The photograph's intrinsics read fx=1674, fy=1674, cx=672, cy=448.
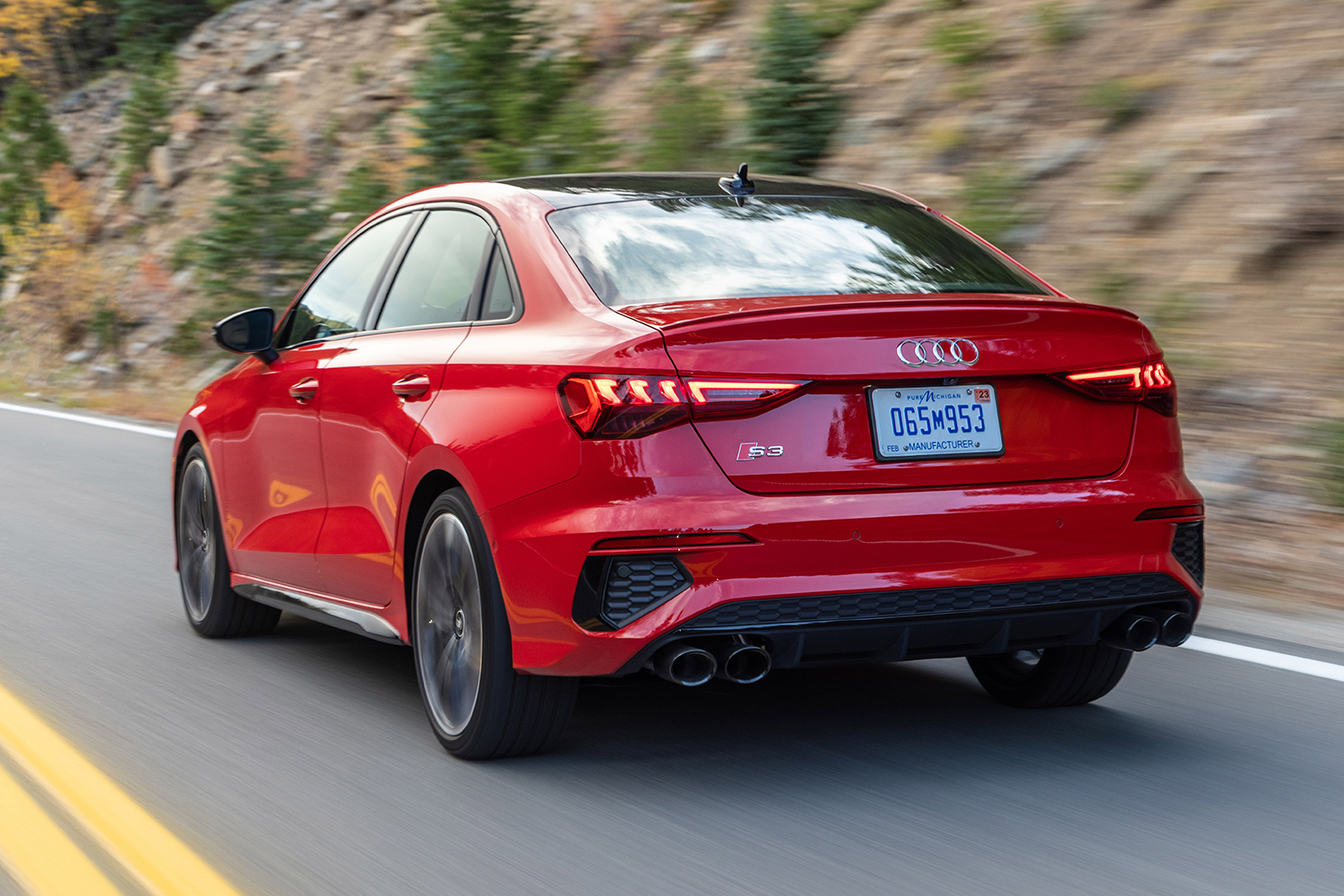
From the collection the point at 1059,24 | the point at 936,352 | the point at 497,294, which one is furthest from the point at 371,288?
the point at 1059,24

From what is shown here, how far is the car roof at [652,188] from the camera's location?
16.0 ft

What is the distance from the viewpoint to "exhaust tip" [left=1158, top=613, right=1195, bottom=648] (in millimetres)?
4316

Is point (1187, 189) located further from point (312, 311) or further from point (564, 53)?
point (564, 53)

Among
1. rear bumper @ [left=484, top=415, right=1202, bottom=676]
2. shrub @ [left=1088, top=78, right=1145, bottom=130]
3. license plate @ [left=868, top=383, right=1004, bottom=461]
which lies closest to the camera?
rear bumper @ [left=484, top=415, right=1202, bottom=676]

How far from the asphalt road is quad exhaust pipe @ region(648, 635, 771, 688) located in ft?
1.10

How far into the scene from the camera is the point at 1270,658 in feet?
18.1

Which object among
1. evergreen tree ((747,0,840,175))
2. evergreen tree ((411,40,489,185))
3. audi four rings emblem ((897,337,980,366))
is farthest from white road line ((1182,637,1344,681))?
evergreen tree ((411,40,489,185))

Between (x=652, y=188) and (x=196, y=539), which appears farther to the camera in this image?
(x=196, y=539)

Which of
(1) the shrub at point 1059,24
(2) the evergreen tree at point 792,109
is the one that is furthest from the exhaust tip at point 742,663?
(2) the evergreen tree at point 792,109

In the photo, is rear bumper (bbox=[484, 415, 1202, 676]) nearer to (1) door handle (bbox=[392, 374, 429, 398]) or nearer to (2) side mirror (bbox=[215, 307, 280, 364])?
(1) door handle (bbox=[392, 374, 429, 398])

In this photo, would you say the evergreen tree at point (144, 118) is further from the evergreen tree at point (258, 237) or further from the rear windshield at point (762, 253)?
the rear windshield at point (762, 253)

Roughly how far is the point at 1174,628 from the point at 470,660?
1.85 metres

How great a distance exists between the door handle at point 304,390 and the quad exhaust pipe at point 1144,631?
8.84 feet

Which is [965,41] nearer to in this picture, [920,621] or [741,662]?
[920,621]
